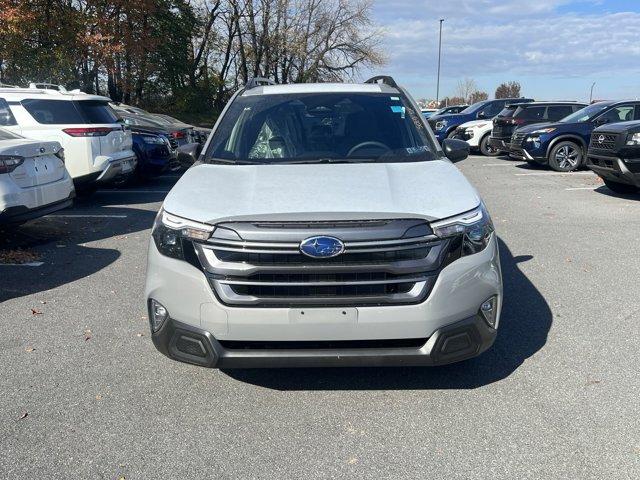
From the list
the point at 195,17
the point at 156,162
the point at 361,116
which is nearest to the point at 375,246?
the point at 361,116

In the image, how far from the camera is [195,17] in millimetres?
35906

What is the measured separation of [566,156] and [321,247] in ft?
43.5

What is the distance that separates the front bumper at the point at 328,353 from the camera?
3.12 metres

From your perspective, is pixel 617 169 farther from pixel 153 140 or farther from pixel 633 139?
pixel 153 140

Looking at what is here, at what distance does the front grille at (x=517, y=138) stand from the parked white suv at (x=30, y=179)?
37.8 ft

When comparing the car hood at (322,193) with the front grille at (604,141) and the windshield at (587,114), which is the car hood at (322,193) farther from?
the windshield at (587,114)

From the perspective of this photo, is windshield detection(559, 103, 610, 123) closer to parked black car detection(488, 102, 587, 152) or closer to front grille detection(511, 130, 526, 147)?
front grille detection(511, 130, 526, 147)

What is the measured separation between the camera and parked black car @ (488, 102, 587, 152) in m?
17.0

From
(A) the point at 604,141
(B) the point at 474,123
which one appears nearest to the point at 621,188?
(A) the point at 604,141

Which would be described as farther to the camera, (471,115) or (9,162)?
(471,115)

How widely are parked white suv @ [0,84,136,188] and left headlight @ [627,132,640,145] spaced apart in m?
8.27

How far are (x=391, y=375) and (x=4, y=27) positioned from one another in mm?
18293

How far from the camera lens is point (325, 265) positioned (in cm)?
305

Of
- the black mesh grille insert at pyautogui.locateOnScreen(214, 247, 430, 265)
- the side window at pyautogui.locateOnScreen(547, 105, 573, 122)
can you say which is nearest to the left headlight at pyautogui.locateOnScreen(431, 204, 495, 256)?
the black mesh grille insert at pyautogui.locateOnScreen(214, 247, 430, 265)
